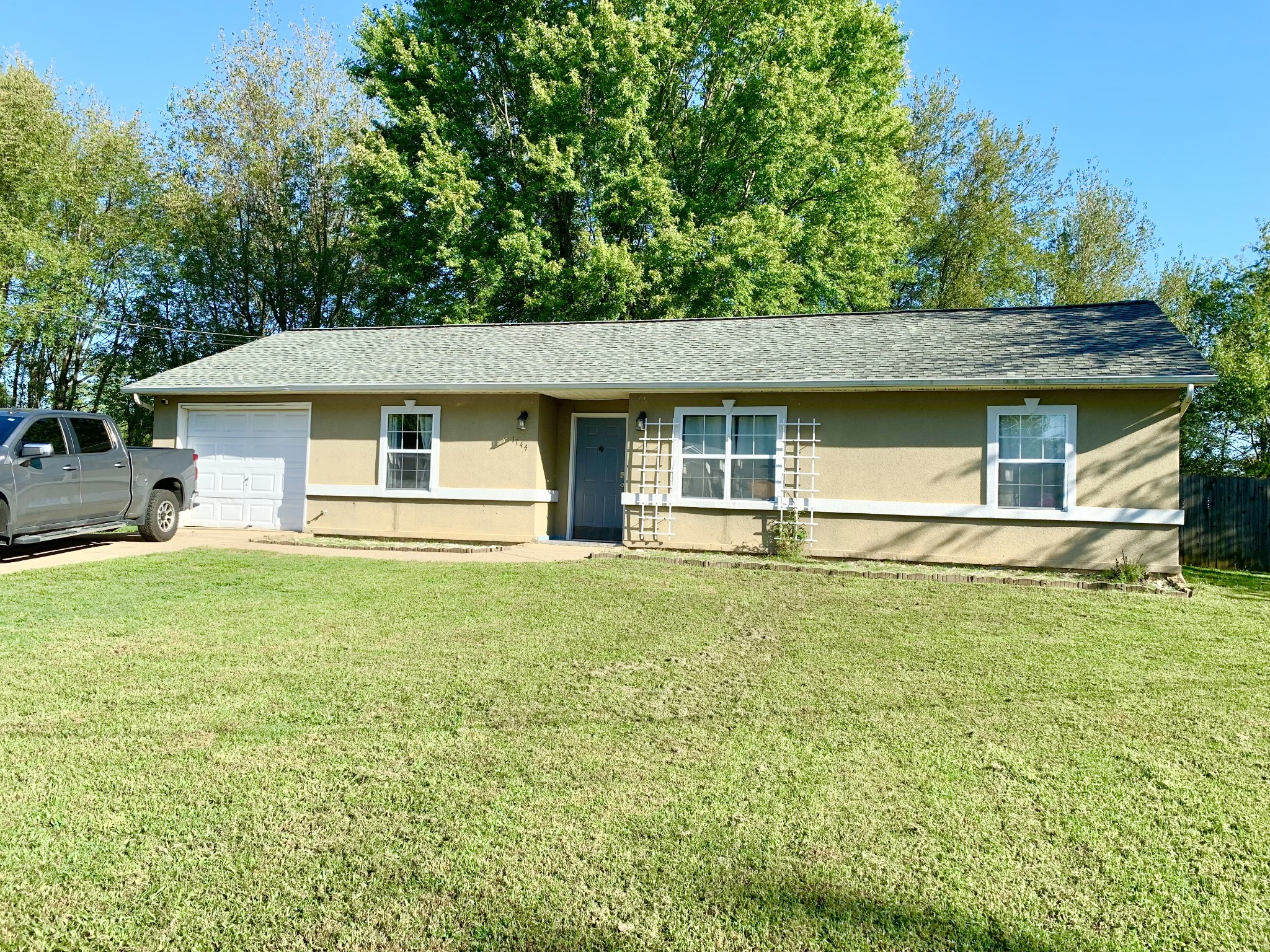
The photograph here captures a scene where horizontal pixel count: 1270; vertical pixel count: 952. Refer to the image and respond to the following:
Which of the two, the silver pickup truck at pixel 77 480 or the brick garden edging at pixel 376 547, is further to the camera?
the brick garden edging at pixel 376 547

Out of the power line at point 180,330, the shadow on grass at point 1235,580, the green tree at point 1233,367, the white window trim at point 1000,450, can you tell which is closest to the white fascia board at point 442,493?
the white window trim at point 1000,450

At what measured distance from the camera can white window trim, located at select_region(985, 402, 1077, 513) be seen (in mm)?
11031

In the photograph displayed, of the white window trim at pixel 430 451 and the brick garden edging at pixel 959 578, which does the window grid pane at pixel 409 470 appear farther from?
the brick garden edging at pixel 959 578

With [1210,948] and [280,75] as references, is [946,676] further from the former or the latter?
[280,75]

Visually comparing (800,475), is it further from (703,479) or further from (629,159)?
(629,159)

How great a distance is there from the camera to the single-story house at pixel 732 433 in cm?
1100

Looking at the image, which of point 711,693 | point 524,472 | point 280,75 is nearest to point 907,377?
point 524,472

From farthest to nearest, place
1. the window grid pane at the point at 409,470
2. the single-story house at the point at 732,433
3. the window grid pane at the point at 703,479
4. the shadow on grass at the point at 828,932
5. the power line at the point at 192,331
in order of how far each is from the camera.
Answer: the power line at the point at 192,331, the window grid pane at the point at 409,470, the window grid pane at the point at 703,479, the single-story house at the point at 732,433, the shadow on grass at the point at 828,932

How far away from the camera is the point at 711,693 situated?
5.18m

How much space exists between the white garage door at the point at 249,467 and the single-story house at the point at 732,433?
4 centimetres

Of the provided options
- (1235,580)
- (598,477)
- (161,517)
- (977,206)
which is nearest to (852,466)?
(598,477)

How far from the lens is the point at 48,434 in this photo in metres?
10.3

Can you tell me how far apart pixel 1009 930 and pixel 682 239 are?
20007mm

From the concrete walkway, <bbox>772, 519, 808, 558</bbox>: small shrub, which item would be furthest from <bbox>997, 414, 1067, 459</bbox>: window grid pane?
the concrete walkway
